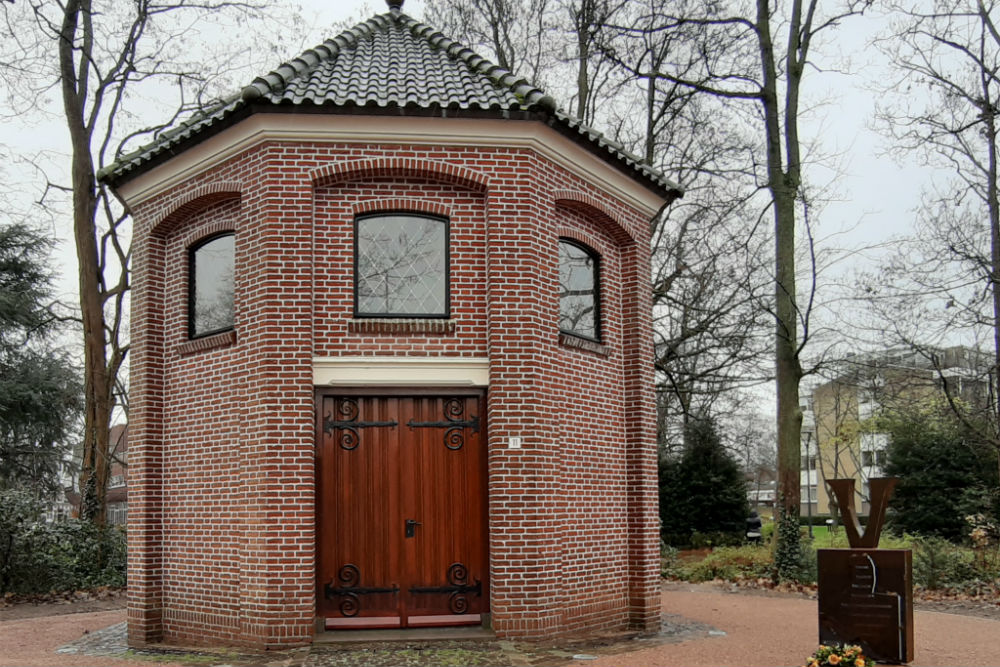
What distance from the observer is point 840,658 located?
7770 mm

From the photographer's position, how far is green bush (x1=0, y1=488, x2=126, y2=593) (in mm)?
16641

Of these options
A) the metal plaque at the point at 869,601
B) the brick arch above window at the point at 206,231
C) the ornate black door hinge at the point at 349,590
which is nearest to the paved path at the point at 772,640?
the metal plaque at the point at 869,601

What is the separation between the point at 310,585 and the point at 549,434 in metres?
3.08

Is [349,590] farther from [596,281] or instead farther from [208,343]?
[596,281]

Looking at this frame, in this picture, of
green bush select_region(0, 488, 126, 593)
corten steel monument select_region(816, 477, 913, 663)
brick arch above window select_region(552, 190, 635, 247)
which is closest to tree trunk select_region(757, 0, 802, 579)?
brick arch above window select_region(552, 190, 635, 247)

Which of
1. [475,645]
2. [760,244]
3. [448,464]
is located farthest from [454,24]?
[475,645]

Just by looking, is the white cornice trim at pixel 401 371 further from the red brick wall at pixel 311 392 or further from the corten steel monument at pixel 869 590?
the corten steel monument at pixel 869 590

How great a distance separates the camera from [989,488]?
2258 cm

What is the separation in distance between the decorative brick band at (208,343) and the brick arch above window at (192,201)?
1.59 m

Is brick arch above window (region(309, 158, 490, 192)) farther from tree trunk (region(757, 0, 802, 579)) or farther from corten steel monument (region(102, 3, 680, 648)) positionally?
tree trunk (region(757, 0, 802, 579))

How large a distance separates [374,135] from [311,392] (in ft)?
9.73

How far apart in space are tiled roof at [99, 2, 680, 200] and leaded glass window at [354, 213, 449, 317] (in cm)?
133

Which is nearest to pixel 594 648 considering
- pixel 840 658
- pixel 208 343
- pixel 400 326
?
pixel 840 658

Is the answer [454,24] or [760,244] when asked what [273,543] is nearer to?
[760,244]
